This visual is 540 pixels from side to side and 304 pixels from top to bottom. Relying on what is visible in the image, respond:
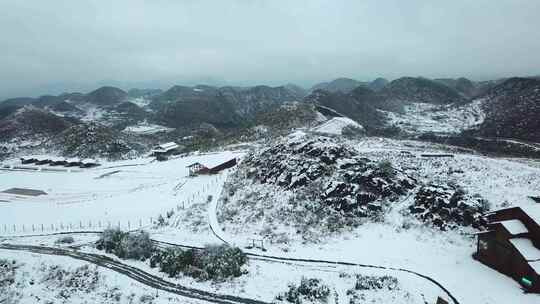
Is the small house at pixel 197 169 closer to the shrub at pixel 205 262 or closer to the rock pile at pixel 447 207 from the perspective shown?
the shrub at pixel 205 262

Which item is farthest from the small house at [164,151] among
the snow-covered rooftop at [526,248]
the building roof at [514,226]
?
the snow-covered rooftop at [526,248]

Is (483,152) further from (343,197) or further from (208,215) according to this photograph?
(208,215)

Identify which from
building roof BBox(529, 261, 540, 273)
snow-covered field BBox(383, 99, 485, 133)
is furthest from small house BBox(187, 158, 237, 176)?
snow-covered field BBox(383, 99, 485, 133)

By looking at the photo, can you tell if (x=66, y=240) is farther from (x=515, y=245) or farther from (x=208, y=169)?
(x=515, y=245)

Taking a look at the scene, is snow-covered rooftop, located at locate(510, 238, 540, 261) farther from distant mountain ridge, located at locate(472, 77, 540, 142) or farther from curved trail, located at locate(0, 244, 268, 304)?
distant mountain ridge, located at locate(472, 77, 540, 142)

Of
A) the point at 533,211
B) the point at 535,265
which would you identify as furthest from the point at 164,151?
the point at 535,265

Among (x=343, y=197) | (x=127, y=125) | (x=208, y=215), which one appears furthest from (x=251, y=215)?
(x=127, y=125)
